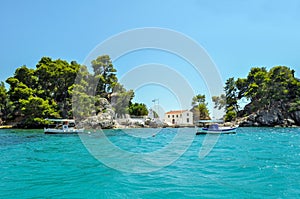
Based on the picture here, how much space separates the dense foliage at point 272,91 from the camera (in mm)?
51000

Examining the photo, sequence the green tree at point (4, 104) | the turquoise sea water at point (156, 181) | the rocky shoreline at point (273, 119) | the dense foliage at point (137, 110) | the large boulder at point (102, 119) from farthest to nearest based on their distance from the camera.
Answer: the dense foliage at point (137, 110) < the rocky shoreline at point (273, 119) < the green tree at point (4, 104) < the large boulder at point (102, 119) < the turquoise sea water at point (156, 181)

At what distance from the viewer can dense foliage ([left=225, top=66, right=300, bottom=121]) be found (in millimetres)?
51000

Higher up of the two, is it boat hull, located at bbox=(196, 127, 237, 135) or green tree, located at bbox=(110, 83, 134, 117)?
green tree, located at bbox=(110, 83, 134, 117)

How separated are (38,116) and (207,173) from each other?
40.0 meters

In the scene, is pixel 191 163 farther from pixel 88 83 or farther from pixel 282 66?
pixel 282 66

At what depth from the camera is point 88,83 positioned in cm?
4559

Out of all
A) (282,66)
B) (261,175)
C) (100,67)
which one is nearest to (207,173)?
(261,175)

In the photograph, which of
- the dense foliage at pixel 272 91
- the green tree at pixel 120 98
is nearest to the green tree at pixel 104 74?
the green tree at pixel 120 98

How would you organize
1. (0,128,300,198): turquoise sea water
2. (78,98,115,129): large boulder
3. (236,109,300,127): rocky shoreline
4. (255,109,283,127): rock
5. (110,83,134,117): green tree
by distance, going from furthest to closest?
1. (255,109,283,127): rock
2. (236,109,300,127): rocky shoreline
3. (110,83,134,117): green tree
4. (78,98,115,129): large boulder
5. (0,128,300,198): turquoise sea water

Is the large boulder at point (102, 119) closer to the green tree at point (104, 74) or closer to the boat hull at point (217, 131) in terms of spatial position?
the green tree at point (104, 74)

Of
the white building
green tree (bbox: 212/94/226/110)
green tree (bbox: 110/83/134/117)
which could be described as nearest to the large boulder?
green tree (bbox: 110/83/134/117)

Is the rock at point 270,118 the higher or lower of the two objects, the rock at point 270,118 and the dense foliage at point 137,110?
the lower

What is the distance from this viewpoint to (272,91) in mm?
51688

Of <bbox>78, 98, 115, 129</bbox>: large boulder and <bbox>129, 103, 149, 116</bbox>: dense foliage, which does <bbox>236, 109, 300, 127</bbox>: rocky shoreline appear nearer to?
<bbox>129, 103, 149, 116</bbox>: dense foliage
